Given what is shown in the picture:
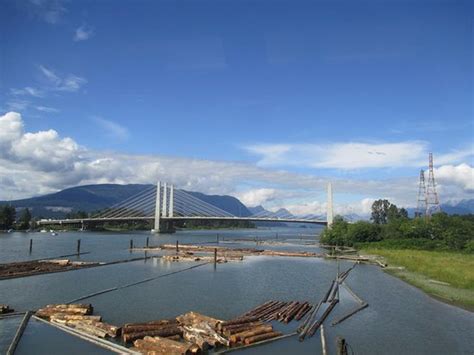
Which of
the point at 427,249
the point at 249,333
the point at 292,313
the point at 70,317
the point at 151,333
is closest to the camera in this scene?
the point at 151,333

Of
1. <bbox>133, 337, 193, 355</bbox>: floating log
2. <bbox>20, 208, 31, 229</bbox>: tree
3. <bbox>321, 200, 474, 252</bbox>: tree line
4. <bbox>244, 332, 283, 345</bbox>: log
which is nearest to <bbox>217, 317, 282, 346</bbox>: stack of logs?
<bbox>244, 332, 283, 345</bbox>: log

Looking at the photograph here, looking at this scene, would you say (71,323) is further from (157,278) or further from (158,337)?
(157,278)

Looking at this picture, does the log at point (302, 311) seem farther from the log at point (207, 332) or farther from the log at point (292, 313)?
the log at point (207, 332)

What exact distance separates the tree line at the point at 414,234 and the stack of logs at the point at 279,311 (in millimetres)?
44228

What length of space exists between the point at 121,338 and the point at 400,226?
241 ft

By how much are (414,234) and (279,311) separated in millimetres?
62000

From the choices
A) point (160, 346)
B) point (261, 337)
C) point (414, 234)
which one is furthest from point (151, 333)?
point (414, 234)

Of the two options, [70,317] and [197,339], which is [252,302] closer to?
[197,339]

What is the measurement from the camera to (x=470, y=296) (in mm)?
27594

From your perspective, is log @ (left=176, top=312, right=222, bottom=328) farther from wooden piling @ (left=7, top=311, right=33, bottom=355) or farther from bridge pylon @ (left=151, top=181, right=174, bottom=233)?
bridge pylon @ (left=151, top=181, right=174, bottom=233)

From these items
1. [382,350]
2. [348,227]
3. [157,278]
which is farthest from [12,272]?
[348,227]

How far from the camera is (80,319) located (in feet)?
64.2

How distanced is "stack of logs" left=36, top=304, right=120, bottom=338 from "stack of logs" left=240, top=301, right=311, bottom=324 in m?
6.63

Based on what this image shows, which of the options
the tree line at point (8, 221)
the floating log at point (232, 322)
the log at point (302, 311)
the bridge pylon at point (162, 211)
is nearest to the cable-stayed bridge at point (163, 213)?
the bridge pylon at point (162, 211)
